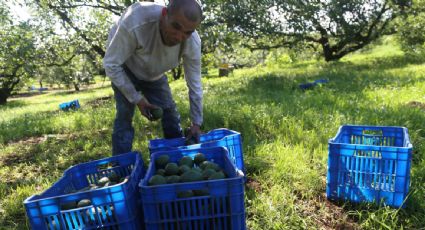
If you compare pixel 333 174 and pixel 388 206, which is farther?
pixel 333 174

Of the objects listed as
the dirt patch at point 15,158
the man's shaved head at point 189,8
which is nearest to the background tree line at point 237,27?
the dirt patch at point 15,158

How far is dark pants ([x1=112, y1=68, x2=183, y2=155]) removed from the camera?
3246 millimetres

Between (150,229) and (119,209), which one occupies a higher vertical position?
(119,209)

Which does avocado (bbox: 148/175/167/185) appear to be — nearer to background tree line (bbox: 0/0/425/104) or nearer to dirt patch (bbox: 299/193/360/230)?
dirt patch (bbox: 299/193/360/230)

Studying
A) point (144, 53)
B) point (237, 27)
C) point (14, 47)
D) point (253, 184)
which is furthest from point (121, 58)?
point (14, 47)

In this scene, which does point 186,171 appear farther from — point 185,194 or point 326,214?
point 326,214

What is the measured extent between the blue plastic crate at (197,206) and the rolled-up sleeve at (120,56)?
1091mm

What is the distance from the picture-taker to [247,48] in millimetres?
13375

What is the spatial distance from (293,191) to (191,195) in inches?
53.8

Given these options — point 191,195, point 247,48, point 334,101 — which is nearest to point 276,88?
point 334,101

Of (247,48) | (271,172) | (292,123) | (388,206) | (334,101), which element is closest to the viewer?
(388,206)

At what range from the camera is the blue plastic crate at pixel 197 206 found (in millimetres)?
1892

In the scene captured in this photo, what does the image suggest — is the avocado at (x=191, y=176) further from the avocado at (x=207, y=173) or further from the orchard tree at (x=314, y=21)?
the orchard tree at (x=314, y=21)

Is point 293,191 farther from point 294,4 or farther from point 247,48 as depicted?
point 247,48
